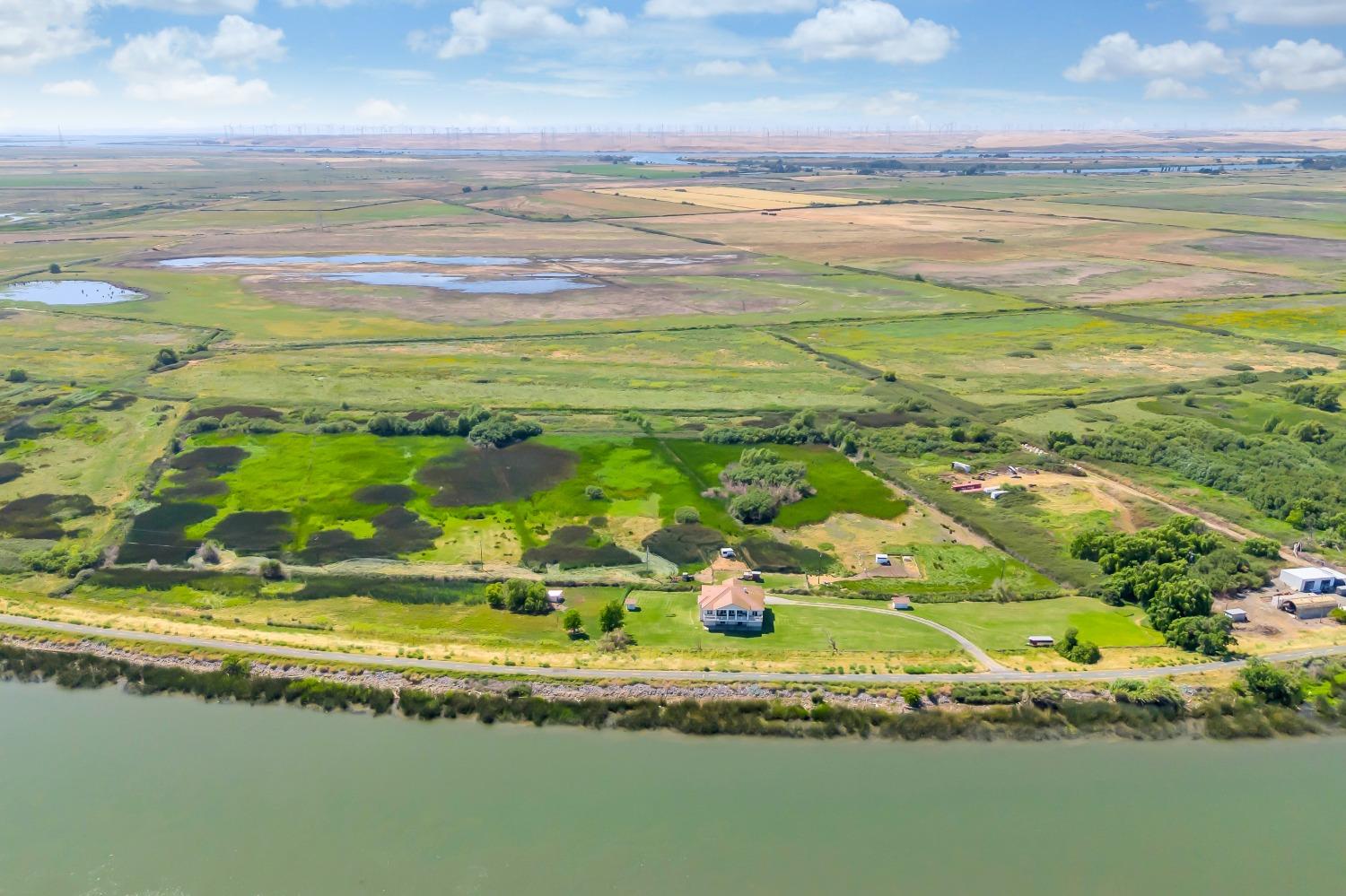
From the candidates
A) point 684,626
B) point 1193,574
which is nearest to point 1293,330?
point 1193,574

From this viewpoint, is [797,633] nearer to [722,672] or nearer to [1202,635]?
[722,672]

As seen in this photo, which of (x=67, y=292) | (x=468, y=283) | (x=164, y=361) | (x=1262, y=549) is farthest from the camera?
(x=468, y=283)

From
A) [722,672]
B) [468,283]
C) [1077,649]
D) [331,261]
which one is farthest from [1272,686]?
[331,261]

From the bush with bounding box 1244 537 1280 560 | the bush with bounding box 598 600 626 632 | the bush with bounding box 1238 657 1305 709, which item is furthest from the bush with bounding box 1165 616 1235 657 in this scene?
the bush with bounding box 598 600 626 632

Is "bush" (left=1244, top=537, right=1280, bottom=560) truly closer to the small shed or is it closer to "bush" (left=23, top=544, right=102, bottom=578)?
the small shed

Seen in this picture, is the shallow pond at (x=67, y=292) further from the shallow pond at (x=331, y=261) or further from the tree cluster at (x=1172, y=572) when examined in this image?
the tree cluster at (x=1172, y=572)
